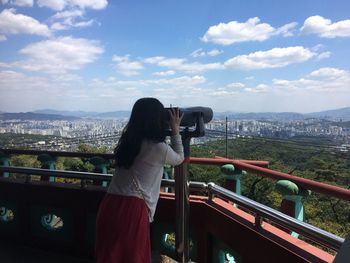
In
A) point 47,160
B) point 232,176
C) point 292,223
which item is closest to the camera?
point 292,223

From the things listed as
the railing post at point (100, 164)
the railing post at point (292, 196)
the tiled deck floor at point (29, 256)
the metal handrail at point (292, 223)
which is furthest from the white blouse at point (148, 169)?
the tiled deck floor at point (29, 256)

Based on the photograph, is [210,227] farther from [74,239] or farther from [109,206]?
[74,239]

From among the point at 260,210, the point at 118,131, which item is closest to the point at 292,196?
the point at 260,210

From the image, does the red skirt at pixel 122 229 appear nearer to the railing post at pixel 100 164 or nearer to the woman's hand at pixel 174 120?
the woman's hand at pixel 174 120

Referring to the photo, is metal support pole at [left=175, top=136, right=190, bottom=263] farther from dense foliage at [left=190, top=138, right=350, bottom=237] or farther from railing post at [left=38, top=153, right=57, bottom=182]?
railing post at [left=38, top=153, right=57, bottom=182]

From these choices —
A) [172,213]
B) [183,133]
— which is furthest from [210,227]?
[183,133]

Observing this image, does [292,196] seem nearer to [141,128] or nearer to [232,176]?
[232,176]
